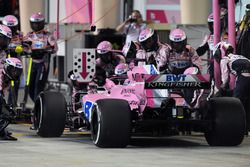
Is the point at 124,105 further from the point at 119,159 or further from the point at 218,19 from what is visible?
the point at 218,19

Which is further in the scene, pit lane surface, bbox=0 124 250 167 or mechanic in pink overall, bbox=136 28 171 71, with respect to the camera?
mechanic in pink overall, bbox=136 28 171 71

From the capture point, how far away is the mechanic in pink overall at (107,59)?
1672cm

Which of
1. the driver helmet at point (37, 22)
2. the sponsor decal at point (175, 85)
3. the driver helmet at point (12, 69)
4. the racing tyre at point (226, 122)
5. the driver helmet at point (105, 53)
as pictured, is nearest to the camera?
the sponsor decal at point (175, 85)

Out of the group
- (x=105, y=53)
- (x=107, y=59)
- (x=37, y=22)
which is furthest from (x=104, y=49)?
(x=37, y=22)

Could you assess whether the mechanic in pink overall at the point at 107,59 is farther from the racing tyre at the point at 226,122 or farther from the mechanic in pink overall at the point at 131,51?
the racing tyre at the point at 226,122

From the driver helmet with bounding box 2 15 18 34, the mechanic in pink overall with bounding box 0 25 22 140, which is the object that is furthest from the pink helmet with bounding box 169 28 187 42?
the driver helmet with bounding box 2 15 18 34

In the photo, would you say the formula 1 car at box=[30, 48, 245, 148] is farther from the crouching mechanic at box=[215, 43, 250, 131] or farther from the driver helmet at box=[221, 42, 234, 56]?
the driver helmet at box=[221, 42, 234, 56]

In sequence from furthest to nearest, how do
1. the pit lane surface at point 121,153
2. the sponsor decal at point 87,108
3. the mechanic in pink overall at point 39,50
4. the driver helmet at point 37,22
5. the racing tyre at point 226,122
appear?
the driver helmet at point 37,22, the mechanic in pink overall at point 39,50, the sponsor decal at point 87,108, the racing tyre at point 226,122, the pit lane surface at point 121,153

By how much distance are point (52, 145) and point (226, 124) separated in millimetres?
2477

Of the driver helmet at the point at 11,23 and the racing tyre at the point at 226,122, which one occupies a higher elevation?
the driver helmet at the point at 11,23

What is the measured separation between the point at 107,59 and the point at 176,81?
329 centimetres

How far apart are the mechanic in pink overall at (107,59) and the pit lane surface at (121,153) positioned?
1.51m

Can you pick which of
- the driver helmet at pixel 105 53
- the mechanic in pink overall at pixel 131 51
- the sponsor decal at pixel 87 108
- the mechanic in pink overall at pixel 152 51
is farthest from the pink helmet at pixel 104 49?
the sponsor decal at pixel 87 108

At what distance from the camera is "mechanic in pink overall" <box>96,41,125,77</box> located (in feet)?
54.9
